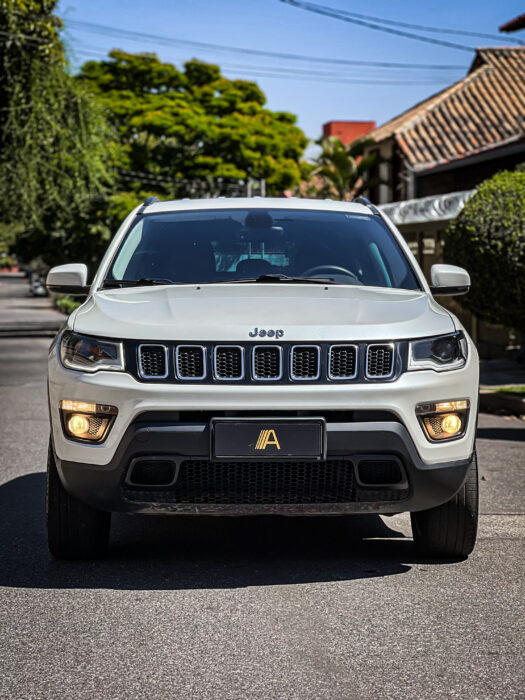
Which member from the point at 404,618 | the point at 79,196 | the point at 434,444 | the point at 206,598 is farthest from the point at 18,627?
the point at 79,196

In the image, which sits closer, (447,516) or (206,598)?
(206,598)

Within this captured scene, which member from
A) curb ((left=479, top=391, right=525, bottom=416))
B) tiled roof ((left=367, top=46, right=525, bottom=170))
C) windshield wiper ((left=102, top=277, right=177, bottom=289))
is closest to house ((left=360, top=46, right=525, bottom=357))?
tiled roof ((left=367, top=46, right=525, bottom=170))

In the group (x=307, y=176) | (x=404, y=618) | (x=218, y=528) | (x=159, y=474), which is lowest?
(x=307, y=176)

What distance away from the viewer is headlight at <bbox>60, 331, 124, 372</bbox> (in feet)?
15.3

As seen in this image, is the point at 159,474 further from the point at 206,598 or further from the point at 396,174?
the point at 396,174

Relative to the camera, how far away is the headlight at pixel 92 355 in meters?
4.66

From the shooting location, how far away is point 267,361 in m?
4.60

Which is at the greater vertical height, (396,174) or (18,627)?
(18,627)

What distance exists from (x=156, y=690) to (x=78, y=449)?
144 cm

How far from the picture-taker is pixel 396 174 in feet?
119

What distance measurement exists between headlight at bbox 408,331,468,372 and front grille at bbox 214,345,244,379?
0.72 meters

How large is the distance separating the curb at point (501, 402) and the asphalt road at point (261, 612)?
18.8ft

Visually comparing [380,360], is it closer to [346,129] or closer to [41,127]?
[41,127]

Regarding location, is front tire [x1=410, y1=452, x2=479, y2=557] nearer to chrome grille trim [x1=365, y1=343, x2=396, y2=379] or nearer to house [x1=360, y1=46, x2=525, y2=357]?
chrome grille trim [x1=365, y1=343, x2=396, y2=379]
